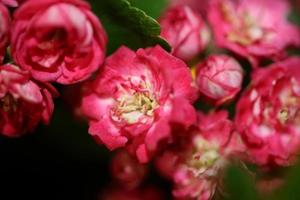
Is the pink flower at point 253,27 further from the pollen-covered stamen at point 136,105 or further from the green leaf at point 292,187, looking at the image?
the green leaf at point 292,187

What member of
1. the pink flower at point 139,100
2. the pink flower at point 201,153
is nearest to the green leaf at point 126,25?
the pink flower at point 139,100

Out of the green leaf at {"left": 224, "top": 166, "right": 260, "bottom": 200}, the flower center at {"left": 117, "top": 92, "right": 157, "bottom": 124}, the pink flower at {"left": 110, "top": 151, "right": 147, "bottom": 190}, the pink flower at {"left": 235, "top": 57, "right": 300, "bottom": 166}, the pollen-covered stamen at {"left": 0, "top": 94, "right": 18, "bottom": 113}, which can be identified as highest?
the green leaf at {"left": 224, "top": 166, "right": 260, "bottom": 200}

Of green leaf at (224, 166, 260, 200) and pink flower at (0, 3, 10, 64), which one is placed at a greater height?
green leaf at (224, 166, 260, 200)

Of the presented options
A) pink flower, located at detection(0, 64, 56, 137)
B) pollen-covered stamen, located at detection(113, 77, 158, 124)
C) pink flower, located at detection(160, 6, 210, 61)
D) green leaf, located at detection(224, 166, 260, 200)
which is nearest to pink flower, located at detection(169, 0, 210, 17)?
pink flower, located at detection(160, 6, 210, 61)

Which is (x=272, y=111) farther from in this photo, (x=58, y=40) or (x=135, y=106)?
(x=58, y=40)

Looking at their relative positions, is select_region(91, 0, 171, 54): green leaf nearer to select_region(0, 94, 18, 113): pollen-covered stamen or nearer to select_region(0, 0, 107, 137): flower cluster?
select_region(0, 0, 107, 137): flower cluster

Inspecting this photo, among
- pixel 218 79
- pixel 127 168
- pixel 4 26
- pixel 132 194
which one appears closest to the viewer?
pixel 4 26

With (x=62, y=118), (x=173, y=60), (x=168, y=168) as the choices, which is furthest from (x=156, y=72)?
(x=62, y=118)

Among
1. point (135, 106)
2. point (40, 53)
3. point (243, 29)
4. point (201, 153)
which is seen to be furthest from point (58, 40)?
point (243, 29)
